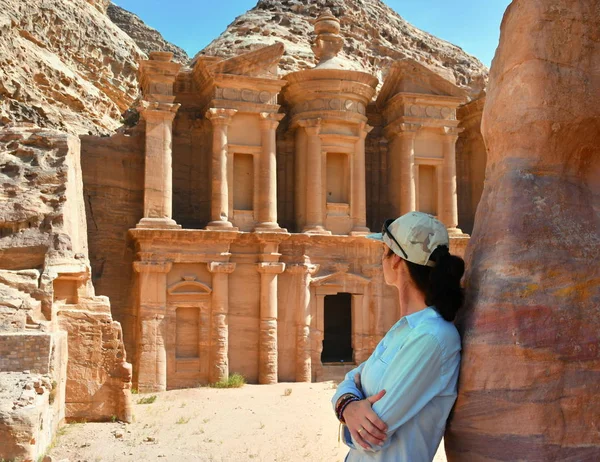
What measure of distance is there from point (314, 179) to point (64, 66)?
13.2m

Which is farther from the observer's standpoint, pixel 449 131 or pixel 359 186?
pixel 449 131

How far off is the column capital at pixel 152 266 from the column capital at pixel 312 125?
6073mm

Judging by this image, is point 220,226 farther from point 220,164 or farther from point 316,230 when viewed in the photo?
point 316,230

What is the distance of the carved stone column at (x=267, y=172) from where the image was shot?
19.3m

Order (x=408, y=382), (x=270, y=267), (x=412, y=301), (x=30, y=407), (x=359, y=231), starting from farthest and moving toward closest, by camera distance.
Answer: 1. (x=359, y=231)
2. (x=270, y=267)
3. (x=30, y=407)
4. (x=412, y=301)
5. (x=408, y=382)

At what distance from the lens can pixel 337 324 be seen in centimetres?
2406

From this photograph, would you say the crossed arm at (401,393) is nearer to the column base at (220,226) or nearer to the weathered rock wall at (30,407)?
the weathered rock wall at (30,407)

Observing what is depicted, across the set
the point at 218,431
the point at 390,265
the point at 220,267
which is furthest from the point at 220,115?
the point at 390,265

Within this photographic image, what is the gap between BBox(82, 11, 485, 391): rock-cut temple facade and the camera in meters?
18.0

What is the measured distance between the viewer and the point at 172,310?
17.8 metres

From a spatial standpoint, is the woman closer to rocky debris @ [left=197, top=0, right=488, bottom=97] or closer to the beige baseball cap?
the beige baseball cap

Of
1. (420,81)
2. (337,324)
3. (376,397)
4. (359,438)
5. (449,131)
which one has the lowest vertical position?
(337,324)

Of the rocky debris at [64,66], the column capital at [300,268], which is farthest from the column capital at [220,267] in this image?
the rocky debris at [64,66]

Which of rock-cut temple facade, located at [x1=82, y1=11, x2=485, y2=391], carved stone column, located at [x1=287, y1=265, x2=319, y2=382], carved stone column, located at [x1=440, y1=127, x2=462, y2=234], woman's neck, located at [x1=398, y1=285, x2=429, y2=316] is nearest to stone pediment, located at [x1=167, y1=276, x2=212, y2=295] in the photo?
rock-cut temple facade, located at [x1=82, y1=11, x2=485, y2=391]
